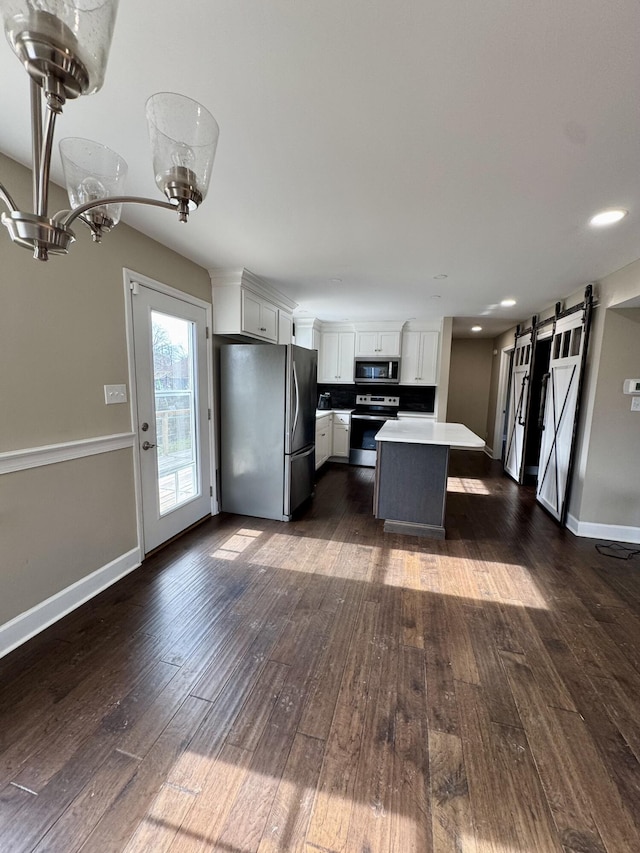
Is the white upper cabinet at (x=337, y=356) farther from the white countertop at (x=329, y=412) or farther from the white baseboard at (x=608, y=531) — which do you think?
the white baseboard at (x=608, y=531)

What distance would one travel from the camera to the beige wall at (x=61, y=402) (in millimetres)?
1740

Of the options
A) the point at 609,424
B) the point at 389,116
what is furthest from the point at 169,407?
the point at 609,424

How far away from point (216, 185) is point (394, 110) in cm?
97

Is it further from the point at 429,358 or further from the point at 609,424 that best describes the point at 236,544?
the point at 429,358

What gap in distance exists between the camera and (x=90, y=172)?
108cm

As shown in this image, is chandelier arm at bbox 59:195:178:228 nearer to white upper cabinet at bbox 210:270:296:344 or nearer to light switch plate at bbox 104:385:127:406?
light switch plate at bbox 104:385:127:406

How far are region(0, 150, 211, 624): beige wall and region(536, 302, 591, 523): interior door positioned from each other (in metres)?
3.89

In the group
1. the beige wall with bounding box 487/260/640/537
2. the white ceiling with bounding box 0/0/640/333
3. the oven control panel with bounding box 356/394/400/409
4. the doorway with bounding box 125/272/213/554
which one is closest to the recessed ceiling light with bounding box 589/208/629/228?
the white ceiling with bounding box 0/0/640/333

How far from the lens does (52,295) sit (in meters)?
1.90

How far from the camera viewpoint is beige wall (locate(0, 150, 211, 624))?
1740 millimetres

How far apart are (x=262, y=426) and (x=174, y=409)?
2.71 ft

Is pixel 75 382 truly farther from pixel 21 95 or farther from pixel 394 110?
pixel 394 110

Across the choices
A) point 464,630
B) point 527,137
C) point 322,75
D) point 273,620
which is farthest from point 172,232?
point 464,630

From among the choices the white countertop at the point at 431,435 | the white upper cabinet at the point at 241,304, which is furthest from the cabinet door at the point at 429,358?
the white upper cabinet at the point at 241,304
